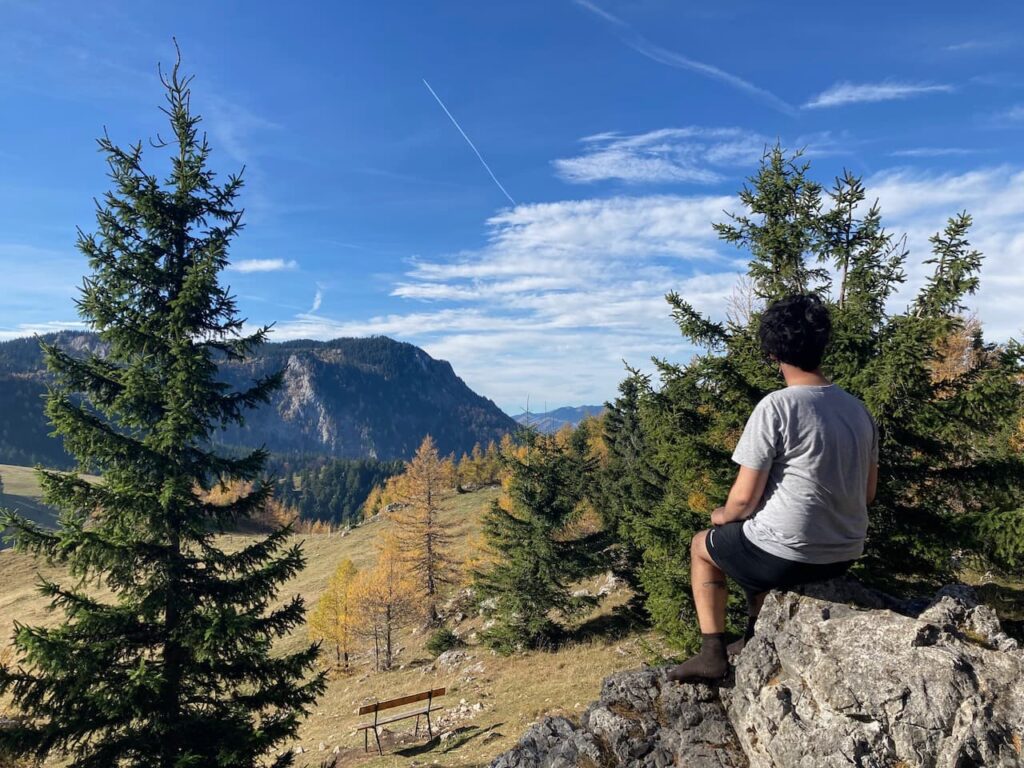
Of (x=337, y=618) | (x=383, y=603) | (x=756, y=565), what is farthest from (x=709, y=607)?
(x=337, y=618)

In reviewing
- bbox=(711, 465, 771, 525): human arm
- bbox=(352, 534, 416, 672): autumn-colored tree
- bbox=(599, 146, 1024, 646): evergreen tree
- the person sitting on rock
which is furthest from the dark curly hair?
bbox=(352, 534, 416, 672): autumn-colored tree

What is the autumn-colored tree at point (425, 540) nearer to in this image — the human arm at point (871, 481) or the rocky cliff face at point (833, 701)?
the rocky cliff face at point (833, 701)

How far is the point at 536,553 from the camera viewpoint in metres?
24.4

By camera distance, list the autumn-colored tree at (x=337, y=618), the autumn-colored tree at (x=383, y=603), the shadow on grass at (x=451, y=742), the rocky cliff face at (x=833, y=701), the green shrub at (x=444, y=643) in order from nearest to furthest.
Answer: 1. the rocky cliff face at (x=833, y=701)
2. the shadow on grass at (x=451, y=742)
3. the green shrub at (x=444, y=643)
4. the autumn-colored tree at (x=337, y=618)
5. the autumn-colored tree at (x=383, y=603)

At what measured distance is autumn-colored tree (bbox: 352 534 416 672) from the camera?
34625mm

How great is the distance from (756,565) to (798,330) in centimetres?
185

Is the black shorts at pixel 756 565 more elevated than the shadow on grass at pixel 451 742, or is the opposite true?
the black shorts at pixel 756 565

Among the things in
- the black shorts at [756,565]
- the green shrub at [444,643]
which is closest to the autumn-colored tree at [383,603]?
the green shrub at [444,643]

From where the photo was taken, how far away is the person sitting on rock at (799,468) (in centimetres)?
388

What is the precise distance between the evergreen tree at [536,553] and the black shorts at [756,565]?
67.3 feet

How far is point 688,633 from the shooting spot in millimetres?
9773

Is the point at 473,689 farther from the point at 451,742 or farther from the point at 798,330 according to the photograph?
the point at 798,330

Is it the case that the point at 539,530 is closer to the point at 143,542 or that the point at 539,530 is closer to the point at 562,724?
the point at 143,542

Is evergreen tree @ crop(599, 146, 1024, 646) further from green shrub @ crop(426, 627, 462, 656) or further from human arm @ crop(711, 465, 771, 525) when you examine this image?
green shrub @ crop(426, 627, 462, 656)
